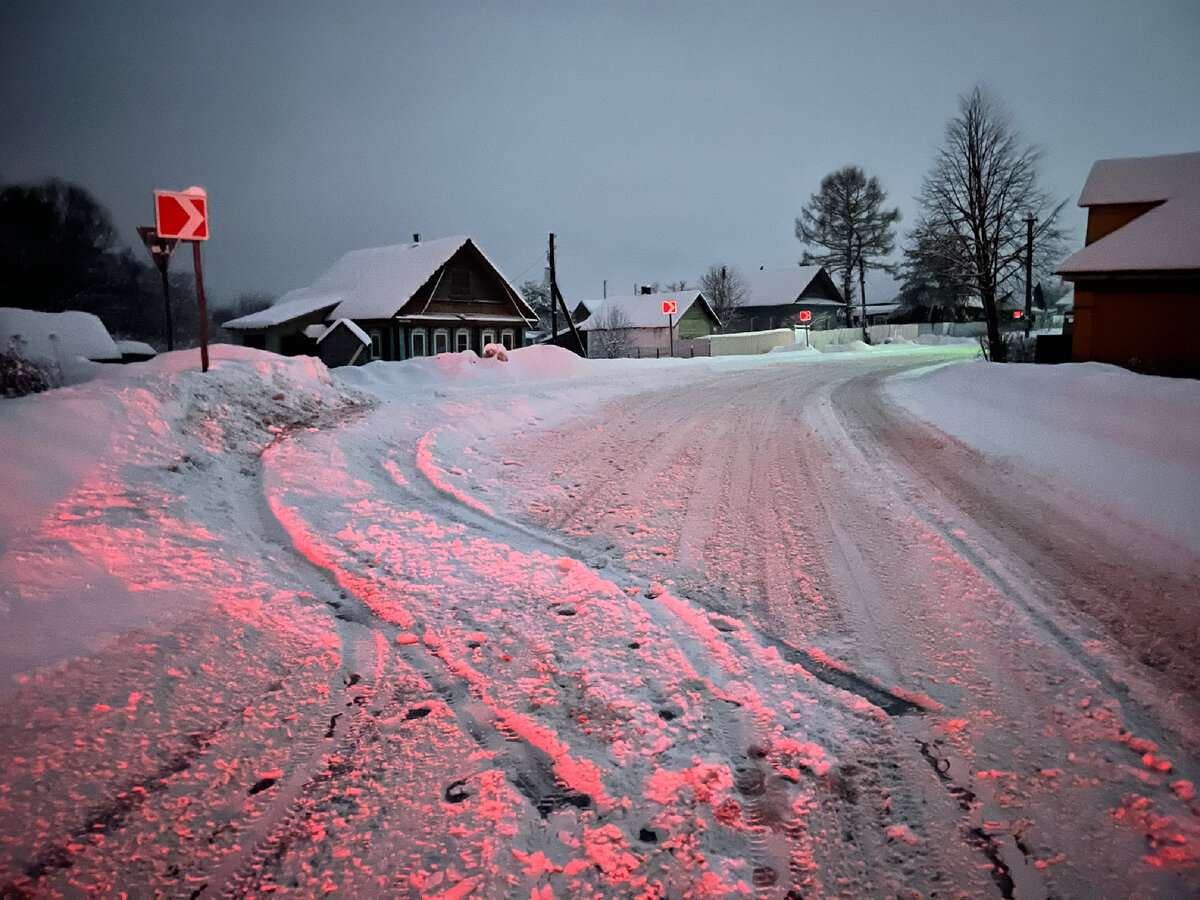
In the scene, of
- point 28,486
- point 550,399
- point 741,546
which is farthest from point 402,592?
point 550,399

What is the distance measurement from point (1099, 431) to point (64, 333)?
31690 mm

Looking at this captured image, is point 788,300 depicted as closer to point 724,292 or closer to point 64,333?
point 724,292

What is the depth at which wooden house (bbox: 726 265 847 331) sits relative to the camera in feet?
204

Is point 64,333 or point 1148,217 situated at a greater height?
point 1148,217

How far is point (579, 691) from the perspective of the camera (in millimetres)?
3299

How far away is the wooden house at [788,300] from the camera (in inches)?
2445

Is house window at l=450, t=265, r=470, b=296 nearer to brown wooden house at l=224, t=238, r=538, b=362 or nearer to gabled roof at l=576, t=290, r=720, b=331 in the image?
brown wooden house at l=224, t=238, r=538, b=362

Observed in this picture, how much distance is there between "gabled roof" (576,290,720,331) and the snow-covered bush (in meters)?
44.5

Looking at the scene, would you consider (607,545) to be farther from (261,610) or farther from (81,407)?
(81,407)

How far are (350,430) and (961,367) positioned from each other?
16.3 metres

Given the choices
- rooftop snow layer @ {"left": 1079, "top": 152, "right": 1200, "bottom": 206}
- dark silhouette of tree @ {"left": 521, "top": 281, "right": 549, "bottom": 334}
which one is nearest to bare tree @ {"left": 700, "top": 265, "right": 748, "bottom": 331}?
dark silhouette of tree @ {"left": 521, "top": 281, "right": 549, "bottom": 334}

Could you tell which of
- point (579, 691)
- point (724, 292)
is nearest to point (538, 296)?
point (724, 292)

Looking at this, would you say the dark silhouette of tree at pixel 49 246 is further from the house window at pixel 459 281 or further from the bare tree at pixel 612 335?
the bare tree at pixel 612 335

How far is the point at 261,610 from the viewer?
4.11 metres
